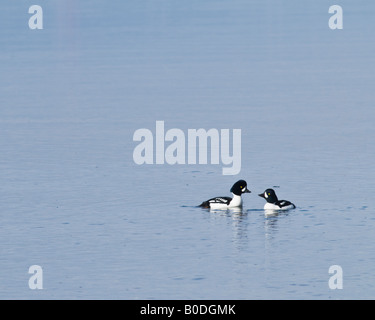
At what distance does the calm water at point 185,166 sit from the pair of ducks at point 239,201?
179 millimetres

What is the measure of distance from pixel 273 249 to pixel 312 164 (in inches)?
210

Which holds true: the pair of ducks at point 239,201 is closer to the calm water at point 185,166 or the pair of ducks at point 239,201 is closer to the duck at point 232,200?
the duck at point 232,200

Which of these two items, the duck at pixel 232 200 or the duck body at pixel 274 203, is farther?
the duck at pixel 232 200

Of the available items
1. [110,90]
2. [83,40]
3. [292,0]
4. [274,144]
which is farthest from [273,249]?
[292,0]

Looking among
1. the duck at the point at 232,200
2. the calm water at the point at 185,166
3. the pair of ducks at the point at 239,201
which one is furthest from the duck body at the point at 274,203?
the duck at the point at 232,200

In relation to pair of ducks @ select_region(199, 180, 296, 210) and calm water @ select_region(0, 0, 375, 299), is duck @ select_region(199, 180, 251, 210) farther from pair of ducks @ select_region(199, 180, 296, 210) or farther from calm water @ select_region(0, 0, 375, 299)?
calm water @ select_region(0, 0, 375, 299)

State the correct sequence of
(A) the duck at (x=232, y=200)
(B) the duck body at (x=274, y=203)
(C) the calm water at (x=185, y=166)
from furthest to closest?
(A) the duck at (x=232, y=200), (B) the duck body at (x=274, y=203), (C) the calm water at (x=185, y=166)

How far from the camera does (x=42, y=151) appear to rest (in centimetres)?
2475

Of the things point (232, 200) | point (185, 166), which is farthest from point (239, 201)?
point (185, 166)

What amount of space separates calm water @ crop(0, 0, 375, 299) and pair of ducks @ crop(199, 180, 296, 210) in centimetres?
18

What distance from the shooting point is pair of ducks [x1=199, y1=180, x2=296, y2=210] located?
20.2m

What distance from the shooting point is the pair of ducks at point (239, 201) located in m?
20.2

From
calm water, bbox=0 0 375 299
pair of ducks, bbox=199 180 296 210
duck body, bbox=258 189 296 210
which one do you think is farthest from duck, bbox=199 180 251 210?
duck body, bbox=258 189 296 210

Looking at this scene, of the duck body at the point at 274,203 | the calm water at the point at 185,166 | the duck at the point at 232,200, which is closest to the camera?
the calm water at the point at 185,166
